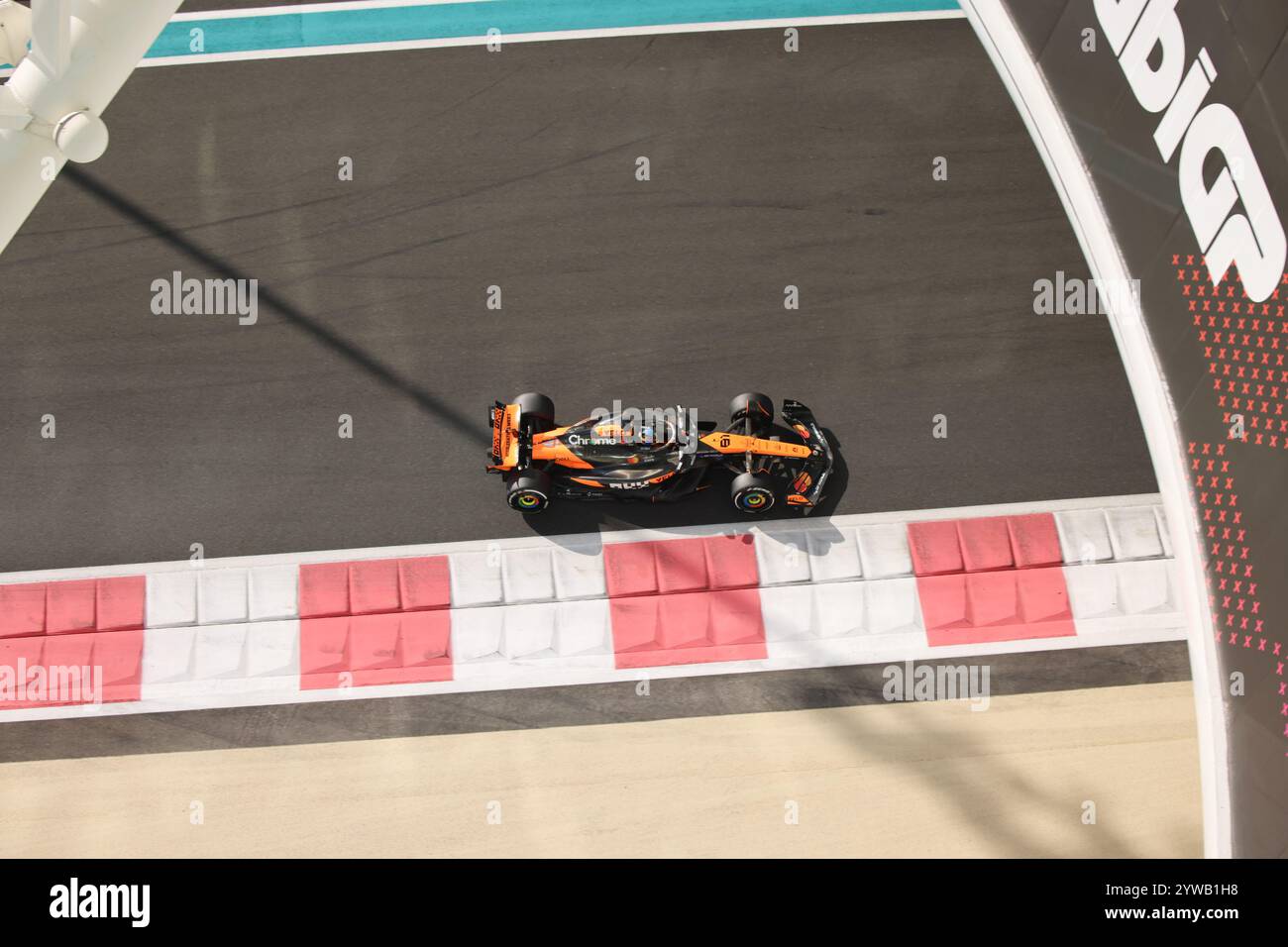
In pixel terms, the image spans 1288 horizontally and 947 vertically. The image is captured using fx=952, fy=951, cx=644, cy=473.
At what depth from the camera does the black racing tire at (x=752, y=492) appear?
41.6 ft

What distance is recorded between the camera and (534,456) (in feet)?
41.4

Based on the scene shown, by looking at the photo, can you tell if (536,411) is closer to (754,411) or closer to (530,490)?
(530,490)

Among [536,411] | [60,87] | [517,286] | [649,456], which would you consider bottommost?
[649,456]

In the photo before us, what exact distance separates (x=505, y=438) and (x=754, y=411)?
3397 mm

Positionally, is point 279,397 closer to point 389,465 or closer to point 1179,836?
point 389,465

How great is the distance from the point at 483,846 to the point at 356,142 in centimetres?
1073

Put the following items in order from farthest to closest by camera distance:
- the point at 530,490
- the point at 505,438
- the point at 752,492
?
the point at 752,492
the point at 505,438
the point at 530,490

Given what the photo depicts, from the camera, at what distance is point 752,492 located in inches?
503

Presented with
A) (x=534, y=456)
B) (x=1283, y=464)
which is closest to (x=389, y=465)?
(x=534, y=456)

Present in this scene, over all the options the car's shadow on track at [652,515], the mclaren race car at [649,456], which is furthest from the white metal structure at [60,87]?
the car's shadow on track at [652,515]

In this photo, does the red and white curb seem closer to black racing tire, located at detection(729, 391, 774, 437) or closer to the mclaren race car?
the mclaren race car

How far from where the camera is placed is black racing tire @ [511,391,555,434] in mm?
12969

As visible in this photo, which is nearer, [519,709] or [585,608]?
[519,709]

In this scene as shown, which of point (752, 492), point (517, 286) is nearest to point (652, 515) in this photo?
point (752, 492)
